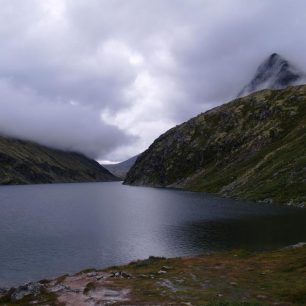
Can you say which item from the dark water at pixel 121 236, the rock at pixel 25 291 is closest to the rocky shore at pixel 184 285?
the rock at pixel 25 291

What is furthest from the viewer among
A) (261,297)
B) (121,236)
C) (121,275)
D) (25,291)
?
(121,236)

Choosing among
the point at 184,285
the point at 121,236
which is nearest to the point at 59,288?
the point at 184,285

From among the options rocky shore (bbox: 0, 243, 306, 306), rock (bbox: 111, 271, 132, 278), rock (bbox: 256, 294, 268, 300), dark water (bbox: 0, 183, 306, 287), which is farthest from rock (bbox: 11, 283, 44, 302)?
rock (bbox: 256, 294, 268, 300)

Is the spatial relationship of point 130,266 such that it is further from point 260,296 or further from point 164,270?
point 260,296

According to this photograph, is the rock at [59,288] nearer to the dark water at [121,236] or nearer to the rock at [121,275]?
the rock at [121,275]

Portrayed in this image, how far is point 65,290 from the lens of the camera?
54094 millimetres

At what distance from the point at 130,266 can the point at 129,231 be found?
150 ft

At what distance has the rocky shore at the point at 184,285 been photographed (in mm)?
45281

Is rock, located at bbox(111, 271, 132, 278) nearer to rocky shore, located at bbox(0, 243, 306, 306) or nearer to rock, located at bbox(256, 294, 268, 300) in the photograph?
rocky shore, located at bbox(0, 243, 306, 306)

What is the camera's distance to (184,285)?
53.3m

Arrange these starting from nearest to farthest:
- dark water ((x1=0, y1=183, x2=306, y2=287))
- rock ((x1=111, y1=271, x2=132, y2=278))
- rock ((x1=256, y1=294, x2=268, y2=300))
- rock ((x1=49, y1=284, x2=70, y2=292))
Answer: rock ((x1=256, y1=294, x2=268, y2=300)) < rock ((x1=49, y1=284, x2=70, y2=292)) < rock ((x1=111, y1=271, x2=132, y2=278)) < dark water ((x1=0, y1=183, x2=306, y2=287))

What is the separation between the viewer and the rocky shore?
45.3 meters

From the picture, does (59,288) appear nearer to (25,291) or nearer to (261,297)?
(25,291)

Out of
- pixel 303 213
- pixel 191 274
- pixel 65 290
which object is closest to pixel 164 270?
pixel 191 274
